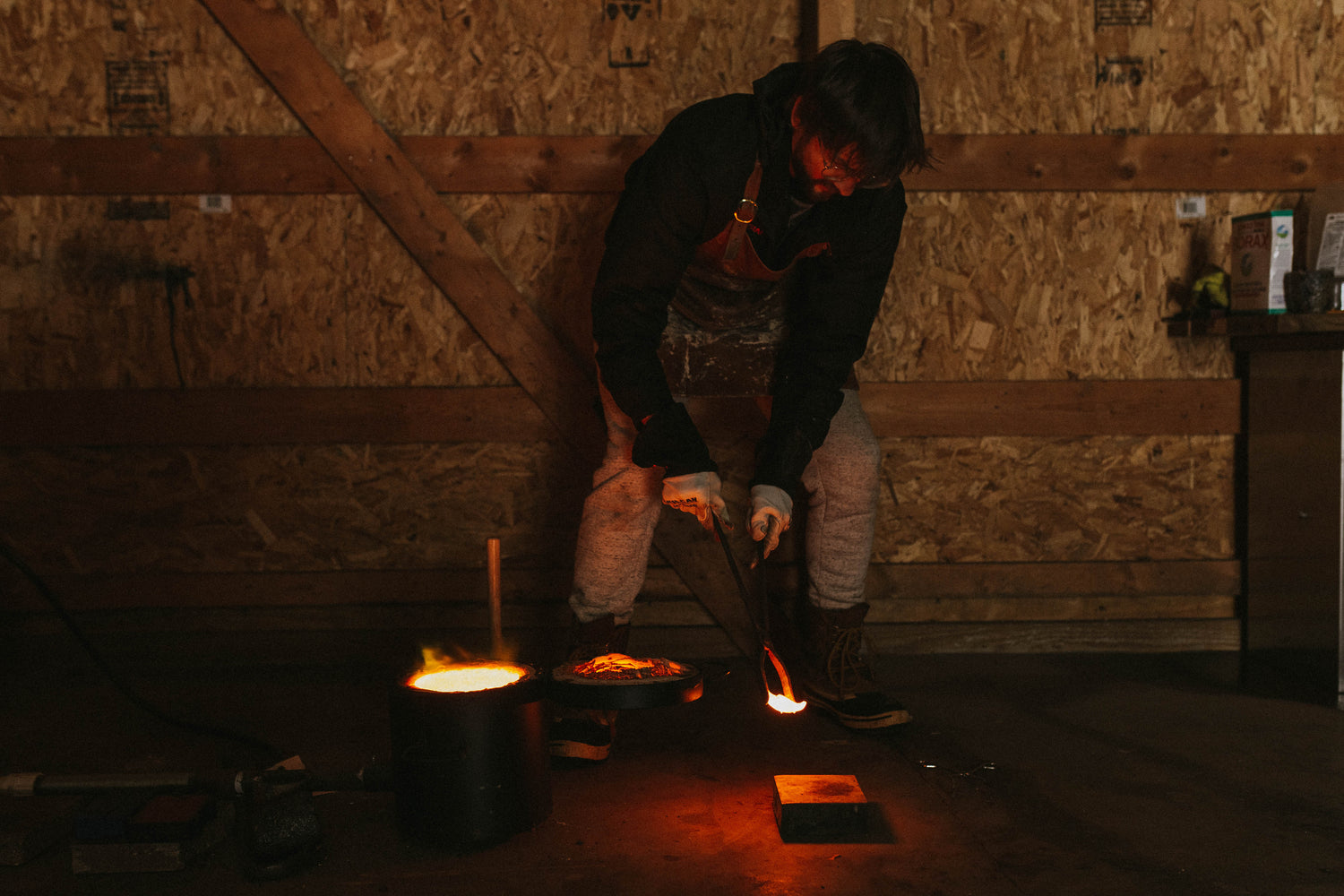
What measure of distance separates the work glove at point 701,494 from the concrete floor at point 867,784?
1.95 feet

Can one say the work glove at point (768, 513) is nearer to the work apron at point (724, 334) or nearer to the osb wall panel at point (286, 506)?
the work apron at point (724, 334)

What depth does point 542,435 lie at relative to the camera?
3170mm

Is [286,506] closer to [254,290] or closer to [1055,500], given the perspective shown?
[254,290]

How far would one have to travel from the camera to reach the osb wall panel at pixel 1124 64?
3141mm

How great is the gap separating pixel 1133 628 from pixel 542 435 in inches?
78.4

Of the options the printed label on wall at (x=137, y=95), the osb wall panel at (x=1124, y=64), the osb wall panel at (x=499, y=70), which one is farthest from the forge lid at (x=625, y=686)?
the printed label on wall at (x=137, y=95)

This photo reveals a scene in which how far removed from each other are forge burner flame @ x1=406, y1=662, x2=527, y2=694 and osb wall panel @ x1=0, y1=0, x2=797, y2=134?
1792 millimetres

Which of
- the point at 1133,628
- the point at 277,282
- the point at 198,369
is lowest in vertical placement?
the point at 1133,628

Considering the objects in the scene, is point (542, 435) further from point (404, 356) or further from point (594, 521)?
point (594, 521)

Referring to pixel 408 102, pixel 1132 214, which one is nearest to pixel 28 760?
pixel 408 102

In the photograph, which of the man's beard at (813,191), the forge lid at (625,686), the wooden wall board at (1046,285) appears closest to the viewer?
the forge lid at (625,686)

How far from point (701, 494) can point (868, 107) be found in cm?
86

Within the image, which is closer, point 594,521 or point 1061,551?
point 594,521

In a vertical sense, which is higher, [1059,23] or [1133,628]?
[1059,23]
